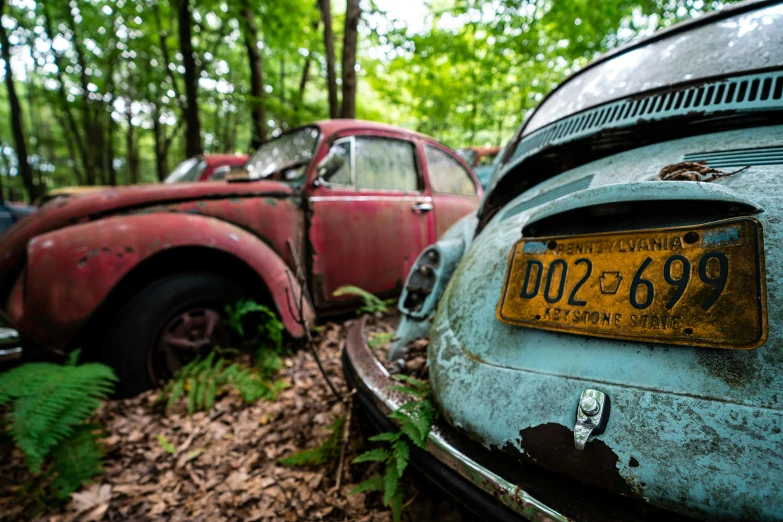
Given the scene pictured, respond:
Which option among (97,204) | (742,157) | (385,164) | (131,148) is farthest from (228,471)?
(131,148)

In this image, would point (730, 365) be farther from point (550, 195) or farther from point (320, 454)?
point (320, 454)

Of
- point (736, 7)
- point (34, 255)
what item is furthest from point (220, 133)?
point (736, 7)

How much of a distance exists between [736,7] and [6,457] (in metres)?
4.00

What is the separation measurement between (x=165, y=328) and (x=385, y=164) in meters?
2.30

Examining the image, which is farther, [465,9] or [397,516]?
[465,9]

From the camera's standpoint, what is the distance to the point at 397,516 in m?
1.21

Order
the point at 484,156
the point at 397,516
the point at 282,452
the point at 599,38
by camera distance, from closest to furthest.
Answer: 1. the point at 397,516
2. the point at 282,452
3. the point at 599,38
4. the point at 484,156

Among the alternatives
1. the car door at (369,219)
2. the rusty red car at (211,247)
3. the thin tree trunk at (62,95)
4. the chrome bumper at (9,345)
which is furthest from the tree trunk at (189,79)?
the thin tree trunk at (62,95)

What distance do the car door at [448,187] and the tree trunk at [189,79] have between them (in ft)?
19.9

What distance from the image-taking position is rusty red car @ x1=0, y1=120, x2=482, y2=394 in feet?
6.79

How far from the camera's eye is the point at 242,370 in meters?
2.55

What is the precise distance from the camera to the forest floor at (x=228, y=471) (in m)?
1.54

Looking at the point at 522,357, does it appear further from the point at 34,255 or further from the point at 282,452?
the point at 34,255

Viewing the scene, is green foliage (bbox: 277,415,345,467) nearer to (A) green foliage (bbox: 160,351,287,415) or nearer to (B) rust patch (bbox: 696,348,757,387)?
(A) green foliage (bbox: 160,351,287,415)
